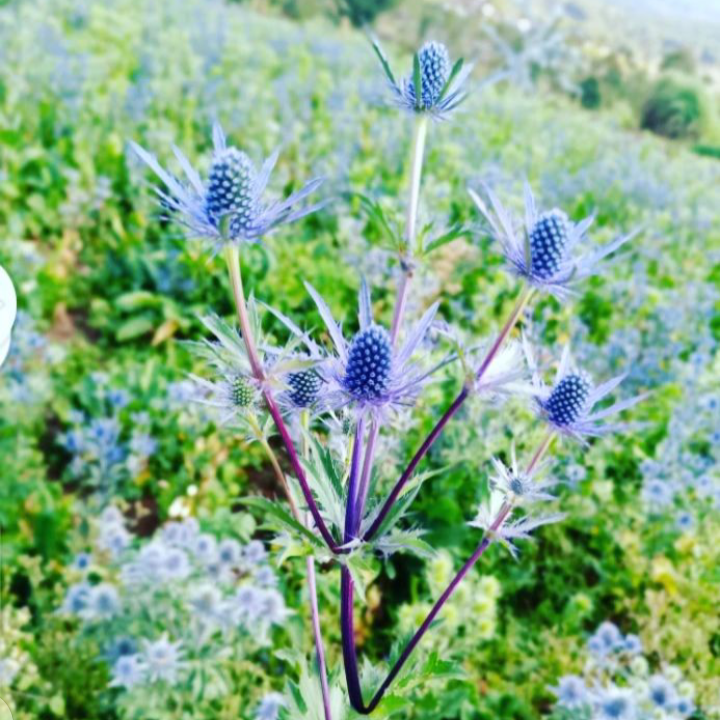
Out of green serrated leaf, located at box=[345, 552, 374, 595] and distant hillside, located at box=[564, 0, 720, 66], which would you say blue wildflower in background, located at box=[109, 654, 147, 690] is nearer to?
green serrated leaf, located at box=[345, 552, 374, 595]

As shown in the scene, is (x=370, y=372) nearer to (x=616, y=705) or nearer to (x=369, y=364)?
(x=369, y=364)

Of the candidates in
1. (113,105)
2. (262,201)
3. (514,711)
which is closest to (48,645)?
(514,711)

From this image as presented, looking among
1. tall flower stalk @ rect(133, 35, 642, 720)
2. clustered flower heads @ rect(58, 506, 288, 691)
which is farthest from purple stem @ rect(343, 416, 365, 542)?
clustered flower heads @ rect(58, 506, 288, 691)

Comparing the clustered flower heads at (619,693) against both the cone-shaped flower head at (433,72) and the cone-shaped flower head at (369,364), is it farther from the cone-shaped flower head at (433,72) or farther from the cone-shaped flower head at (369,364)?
the cone-shaped flower head at (433,72)

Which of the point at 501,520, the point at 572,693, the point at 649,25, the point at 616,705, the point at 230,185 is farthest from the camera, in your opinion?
the point at 649,25

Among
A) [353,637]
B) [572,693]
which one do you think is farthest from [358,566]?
[572,693]

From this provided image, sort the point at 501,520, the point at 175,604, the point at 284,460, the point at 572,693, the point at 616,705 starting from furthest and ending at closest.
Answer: the point at 284,460
the point at 175,604
the point at 572,693
the point at 616,705
the point at 501,520

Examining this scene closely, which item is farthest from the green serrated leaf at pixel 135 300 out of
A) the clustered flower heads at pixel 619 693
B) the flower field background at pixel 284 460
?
the clustered flower heads at pixel 619 693

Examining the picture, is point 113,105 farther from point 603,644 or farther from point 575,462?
point 603,644
